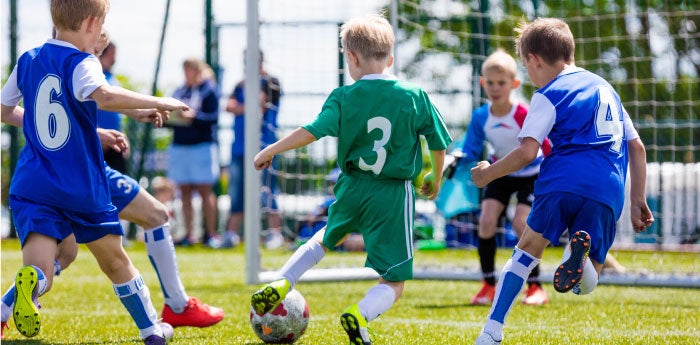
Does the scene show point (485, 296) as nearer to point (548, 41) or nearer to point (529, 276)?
point (529, 276)

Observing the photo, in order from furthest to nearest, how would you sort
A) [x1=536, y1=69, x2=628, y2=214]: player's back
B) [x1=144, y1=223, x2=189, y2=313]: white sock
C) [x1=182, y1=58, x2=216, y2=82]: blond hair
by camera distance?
[x1=182, y1=58, x2=216, y2=82]: blond hair
[x1=144, y1=223, x2=189, y2=313]: white sock
[x1=536, y1=69, x2=628, y2=214]: player's back

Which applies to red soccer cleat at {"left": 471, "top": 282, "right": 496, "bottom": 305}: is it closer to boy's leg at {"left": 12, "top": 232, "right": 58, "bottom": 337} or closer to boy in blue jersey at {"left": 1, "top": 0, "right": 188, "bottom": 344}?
boy in blue jersey at {"left": 1, "top": 0, "right": 188, "bottom": 344}

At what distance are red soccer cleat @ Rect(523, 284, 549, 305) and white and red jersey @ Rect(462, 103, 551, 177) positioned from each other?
781 millimetres

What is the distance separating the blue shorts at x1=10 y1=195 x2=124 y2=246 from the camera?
3930 mm

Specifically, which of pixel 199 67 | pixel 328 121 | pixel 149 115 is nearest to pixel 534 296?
pixel 328 121

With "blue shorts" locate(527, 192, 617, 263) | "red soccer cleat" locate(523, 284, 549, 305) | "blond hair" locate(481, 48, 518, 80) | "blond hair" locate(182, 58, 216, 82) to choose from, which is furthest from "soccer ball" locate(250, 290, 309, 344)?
"blond hair" locate(182, 58, 216, 82)

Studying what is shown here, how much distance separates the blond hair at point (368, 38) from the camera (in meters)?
4.28

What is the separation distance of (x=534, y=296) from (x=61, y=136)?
3671mm

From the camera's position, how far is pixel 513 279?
13.7 feet

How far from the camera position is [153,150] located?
14.4m

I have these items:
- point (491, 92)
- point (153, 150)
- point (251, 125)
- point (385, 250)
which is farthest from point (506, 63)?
point (153, 150)

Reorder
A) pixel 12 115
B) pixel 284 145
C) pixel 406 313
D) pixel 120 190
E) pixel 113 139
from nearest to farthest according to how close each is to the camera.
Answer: pixel 284 145 → pixel 12 115 → pixel 113 139 → pixel 120 190 → pixel 406 313

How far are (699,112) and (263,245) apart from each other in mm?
6912

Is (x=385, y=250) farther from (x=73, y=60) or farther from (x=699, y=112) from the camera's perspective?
(x=699, y=112)
